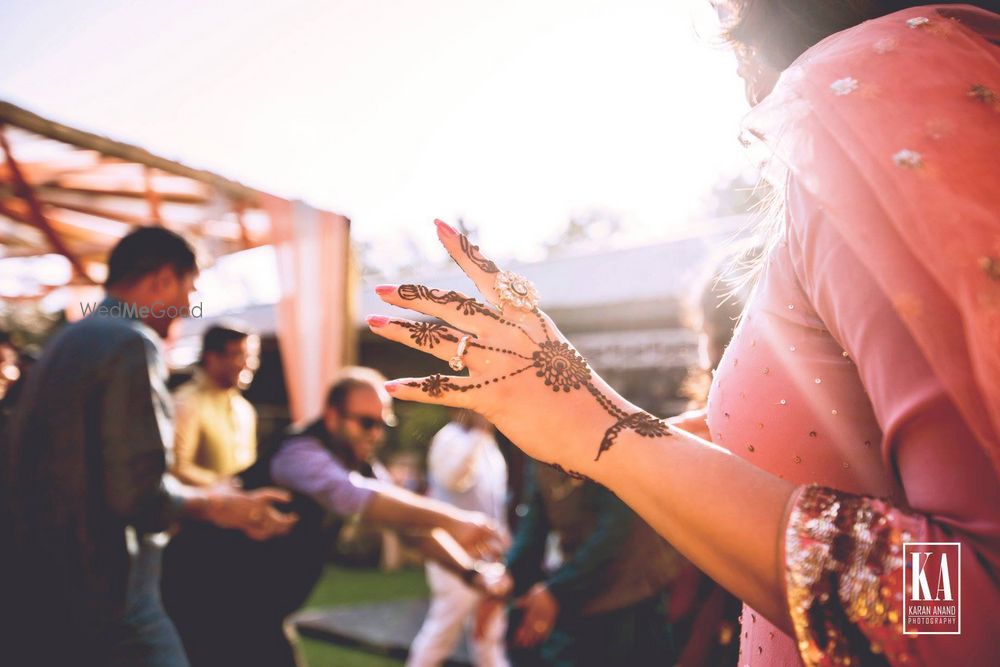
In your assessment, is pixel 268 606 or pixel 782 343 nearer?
pixel 782 343

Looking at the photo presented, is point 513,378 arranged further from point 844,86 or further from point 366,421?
point 366,421

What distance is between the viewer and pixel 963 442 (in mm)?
595

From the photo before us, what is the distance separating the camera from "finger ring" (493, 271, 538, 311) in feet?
2.66

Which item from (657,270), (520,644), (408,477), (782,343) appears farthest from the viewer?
(408,477)

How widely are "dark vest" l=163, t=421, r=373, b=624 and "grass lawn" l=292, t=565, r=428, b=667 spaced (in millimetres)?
3333

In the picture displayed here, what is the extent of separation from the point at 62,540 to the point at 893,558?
Answer: 2.47 metres

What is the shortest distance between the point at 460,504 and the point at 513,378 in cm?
534

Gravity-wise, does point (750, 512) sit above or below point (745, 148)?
below

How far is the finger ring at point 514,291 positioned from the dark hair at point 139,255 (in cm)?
235

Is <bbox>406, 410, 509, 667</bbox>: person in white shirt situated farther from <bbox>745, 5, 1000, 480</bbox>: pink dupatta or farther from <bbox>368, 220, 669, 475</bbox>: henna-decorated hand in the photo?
<bbox>745, 5, 1000, 480</bbox>: pink dupatta

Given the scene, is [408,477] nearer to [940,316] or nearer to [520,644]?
[520,644]

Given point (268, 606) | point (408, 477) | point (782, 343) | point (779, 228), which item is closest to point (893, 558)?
point (782, 343)

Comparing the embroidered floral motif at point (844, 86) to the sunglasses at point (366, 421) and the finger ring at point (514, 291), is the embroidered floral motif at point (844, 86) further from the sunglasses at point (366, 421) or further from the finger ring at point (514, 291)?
the sunglasses at point (366, 421)

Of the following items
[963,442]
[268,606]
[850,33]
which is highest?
[850,33]
